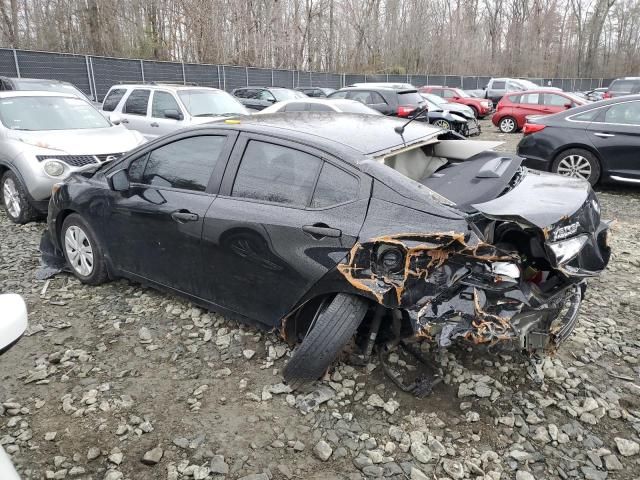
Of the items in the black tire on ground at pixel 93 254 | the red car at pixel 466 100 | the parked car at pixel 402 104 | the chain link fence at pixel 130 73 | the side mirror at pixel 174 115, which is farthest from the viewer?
the red car at pixel 466 100

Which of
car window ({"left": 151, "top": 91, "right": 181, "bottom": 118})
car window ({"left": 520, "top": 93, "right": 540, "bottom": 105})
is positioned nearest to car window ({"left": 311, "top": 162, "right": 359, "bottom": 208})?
car window ({"left": 151, "top": 91, "right": 181, "bottom": 118})

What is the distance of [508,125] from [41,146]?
14.1 metres

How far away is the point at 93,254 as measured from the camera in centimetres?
428

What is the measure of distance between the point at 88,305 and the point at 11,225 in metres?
2.99

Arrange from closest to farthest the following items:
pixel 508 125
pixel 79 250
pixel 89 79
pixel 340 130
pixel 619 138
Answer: pixel 340 130, pixel 79 250, pixel 619 138, pixel 508 125, pixel 89 79

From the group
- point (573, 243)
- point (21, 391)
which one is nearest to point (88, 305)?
point (21, 391)

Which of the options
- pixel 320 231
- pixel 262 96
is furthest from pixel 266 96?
pixel 320 231

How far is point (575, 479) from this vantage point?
7.88 ft

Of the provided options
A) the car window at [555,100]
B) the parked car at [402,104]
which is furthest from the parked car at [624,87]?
the parked car at [402,104]

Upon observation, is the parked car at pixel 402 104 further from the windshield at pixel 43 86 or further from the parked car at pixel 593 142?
the windshield at pixel 43 86

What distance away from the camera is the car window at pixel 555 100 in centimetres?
1559

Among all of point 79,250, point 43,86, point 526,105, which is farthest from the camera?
point 526,105

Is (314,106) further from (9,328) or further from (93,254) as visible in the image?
(9,328)

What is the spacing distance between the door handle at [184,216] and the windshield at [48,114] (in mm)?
4437
